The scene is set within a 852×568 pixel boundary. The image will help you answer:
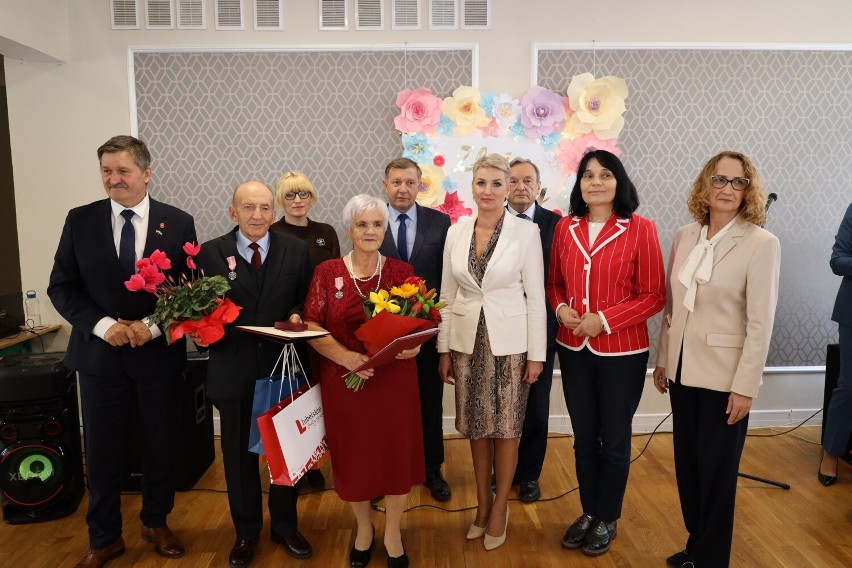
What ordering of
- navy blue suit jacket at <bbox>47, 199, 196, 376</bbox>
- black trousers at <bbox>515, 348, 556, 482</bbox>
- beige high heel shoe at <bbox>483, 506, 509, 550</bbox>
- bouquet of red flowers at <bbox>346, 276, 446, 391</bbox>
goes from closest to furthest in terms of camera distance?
bouquet of red flowers at <bbox>346, 276, 446, 391</bbox> → navy blue suit jacket at <bbox>47, 199, 196, 376</bbox> → beige high heel shoe at <bbox>483, 506, 509, 550</bbox> → black trousers at <bbox>515, 348, 556, 482</bbox>

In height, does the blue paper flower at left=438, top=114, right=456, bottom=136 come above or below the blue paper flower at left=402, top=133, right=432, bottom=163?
above

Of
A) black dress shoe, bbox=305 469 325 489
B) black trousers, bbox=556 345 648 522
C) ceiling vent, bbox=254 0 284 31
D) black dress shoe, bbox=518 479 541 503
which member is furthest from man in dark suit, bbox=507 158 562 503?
ceiling vent, bbox=254 0 284 31

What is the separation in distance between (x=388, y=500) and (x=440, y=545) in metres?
0.46

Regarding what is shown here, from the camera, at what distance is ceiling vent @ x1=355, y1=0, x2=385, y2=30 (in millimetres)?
4168

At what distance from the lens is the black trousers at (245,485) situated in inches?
107

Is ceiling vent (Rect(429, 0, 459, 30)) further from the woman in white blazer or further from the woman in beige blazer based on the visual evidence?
the woman in beige blazer

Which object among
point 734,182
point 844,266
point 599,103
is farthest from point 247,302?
point 844,266

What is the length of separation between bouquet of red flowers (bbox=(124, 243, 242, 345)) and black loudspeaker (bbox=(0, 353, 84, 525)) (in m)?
1.24

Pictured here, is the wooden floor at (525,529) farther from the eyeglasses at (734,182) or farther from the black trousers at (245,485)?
the eyeglasses at (734,182)

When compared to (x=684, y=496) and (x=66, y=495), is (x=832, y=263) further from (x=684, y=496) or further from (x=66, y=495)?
(x=66, y=495)

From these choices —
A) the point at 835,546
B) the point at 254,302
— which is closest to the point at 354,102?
the point at 254,302

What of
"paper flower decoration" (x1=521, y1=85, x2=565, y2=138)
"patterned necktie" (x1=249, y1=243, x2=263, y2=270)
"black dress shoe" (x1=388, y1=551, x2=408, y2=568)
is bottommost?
"black dress shoe" (x1=388, y1=551, x2=408, y2=568)

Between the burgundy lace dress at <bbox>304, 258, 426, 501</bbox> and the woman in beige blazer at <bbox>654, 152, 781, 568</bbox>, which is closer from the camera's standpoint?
the woman in beige blazer at <bbox>654, 152, 781, 568</bbox>

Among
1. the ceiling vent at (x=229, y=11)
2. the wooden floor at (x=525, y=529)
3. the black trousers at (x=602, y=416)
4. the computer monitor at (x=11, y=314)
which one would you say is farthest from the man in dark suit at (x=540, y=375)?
the computer monitor at (x=11, y=314)
